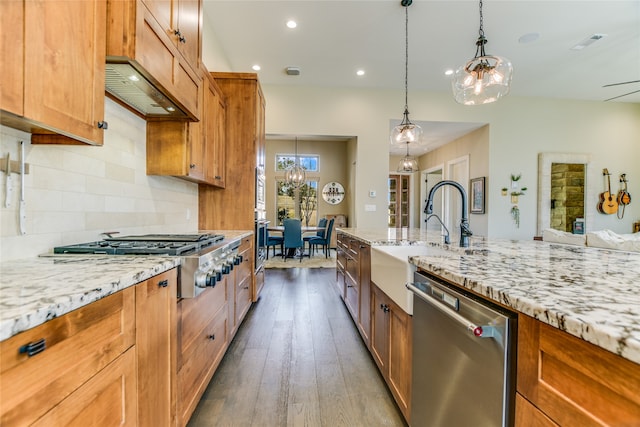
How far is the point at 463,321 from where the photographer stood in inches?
32.8

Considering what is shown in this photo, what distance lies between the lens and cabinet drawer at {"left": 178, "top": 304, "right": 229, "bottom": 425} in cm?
130

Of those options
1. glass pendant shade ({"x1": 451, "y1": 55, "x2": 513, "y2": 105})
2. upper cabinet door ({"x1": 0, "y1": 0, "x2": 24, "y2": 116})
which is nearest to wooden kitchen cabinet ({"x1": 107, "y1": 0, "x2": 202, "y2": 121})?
upper cabinet door ({"x1": 0, "y1": 0, "x2": 24, "y2": 116})

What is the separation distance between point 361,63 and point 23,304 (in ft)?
16.3

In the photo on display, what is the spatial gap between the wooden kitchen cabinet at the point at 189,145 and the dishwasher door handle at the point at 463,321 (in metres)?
1.84

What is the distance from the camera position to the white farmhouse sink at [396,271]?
4.24ft

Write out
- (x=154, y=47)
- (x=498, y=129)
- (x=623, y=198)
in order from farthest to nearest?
(x=623, y=198), (x=498, y=129), (x=154, y=47)

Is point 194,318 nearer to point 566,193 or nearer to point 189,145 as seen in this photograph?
point 189,145

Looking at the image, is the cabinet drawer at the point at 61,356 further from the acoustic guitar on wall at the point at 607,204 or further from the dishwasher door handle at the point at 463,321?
the acoustic guitar on wall at the point at 607,204

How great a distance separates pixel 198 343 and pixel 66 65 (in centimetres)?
133

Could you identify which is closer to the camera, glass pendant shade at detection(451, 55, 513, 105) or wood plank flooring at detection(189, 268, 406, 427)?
wood plank flooring at detection(189, 268, 406, 427)

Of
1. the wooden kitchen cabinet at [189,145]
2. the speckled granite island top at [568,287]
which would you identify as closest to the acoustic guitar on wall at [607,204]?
the speckled granite island top at [568,287]

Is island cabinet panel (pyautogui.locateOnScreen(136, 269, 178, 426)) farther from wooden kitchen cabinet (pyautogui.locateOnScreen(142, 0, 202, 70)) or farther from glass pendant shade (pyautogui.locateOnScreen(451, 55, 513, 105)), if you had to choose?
glass pendant shade (pyautogui.locateOnScreen(451, 55, 513, 105))

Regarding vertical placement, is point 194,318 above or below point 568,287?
below

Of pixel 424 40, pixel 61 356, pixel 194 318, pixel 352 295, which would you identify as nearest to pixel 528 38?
pixel 424 40
